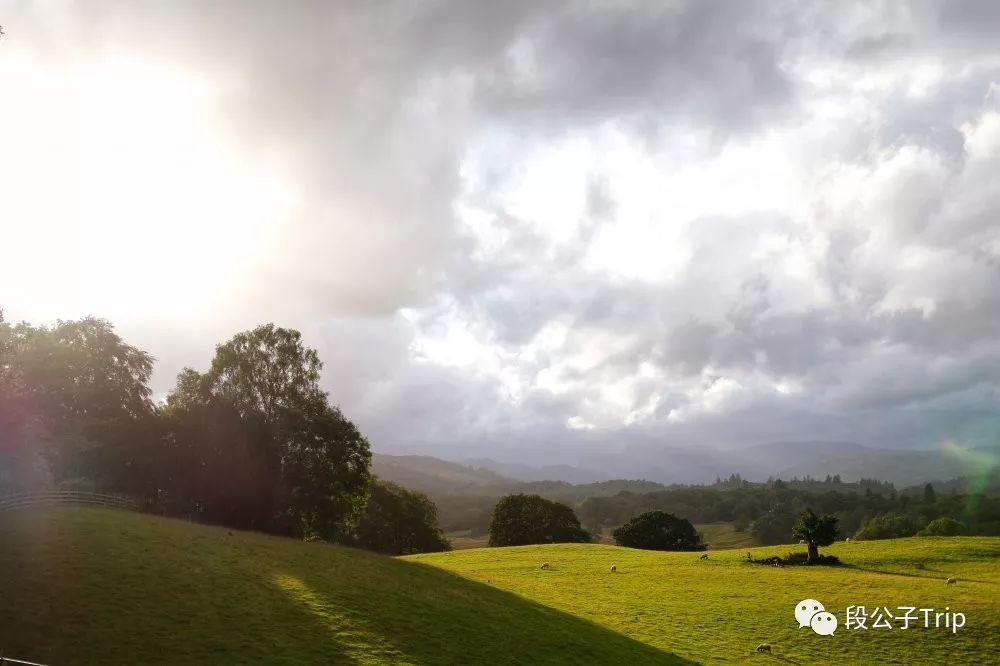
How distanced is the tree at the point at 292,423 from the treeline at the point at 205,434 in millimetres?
108

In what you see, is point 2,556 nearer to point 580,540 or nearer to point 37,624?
point 37,624

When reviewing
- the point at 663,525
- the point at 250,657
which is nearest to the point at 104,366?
the point at 250,657

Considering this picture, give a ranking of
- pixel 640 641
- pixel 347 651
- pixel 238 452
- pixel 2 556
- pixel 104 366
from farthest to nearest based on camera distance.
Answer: pixel 104 366, pixel 238 452, pixel 640 641, pixel 2 556, pixel 347 651

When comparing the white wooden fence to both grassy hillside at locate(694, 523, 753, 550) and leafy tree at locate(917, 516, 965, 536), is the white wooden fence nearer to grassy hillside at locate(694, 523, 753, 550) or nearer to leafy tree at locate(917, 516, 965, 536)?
leafy tree at locate(917, 516, 965, 536)

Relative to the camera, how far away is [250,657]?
20094 millimetres

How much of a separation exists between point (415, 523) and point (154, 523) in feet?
201

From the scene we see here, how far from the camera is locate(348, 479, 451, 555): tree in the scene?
9275 cm

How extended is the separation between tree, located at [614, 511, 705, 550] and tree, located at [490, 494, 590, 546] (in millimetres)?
8993

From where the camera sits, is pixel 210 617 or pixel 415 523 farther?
pixel 415 523

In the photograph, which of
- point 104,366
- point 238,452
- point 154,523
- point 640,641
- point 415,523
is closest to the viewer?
point 640,641

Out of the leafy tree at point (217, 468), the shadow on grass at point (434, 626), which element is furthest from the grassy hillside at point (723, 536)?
the shadow on grass at point (434, 626)

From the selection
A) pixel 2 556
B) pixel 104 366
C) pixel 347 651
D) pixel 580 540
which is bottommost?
pixel 580 540

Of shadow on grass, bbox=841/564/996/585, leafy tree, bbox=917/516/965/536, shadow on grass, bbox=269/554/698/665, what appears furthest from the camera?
leafy tree, bbox=917/516/965/536

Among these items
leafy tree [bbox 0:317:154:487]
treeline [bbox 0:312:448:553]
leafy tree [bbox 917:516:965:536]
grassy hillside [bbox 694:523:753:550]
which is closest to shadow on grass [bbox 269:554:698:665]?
treeline [bbox 0:312:448:553]
